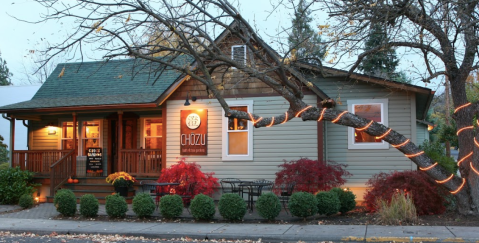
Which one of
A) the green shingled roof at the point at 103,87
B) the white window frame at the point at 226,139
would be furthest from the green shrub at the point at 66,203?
the white window frame at the point at 226,139

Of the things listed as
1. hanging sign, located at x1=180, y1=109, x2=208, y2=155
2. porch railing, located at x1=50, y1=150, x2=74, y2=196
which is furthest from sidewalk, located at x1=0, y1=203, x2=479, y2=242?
hanging sign, located at x1=180, y1=109, x2=208, y2=155

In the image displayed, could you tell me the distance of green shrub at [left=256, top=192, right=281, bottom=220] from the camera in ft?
36.5

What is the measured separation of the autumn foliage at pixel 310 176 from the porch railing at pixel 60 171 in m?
7.49

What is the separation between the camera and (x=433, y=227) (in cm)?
988

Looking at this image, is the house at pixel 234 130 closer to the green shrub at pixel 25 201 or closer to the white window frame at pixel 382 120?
the white window frame at pixel 382 120

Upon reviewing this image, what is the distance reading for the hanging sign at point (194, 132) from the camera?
1534cm

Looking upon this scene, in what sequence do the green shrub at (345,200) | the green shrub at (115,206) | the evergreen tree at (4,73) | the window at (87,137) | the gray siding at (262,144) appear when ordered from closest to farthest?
the green shrub at (345,200) → the green shrub at (115,206) → the gray siding at (262,144) → the window at (87,137) → the evergreen tree at (4,73)

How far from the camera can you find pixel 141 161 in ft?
52.2

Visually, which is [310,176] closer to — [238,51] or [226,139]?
[226,139]

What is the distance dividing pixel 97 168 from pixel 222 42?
6731 mm

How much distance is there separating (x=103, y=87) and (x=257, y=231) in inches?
426

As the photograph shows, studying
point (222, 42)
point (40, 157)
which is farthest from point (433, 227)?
point (40, 157)

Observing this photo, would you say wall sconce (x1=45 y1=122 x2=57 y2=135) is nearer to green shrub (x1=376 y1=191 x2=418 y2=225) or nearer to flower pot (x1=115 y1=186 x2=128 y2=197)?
flower pot (x1=115 y1=186 x2=128 y2=197)

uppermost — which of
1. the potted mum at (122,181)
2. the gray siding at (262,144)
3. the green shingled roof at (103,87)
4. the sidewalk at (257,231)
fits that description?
Result: the green shingled roof at (103,87)
